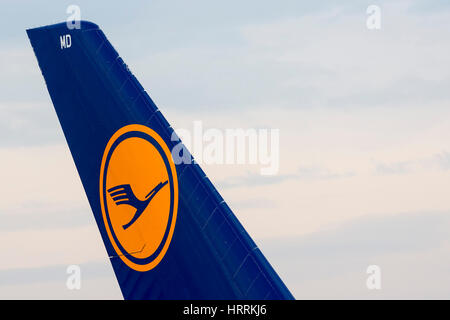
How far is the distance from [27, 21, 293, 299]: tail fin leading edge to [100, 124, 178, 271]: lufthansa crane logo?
24 mm

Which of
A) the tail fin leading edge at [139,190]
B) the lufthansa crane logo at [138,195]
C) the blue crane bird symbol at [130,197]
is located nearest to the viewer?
the tail fin leading edge at [139,190]

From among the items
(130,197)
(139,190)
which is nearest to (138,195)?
(139,190)

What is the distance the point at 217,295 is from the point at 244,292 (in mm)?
692

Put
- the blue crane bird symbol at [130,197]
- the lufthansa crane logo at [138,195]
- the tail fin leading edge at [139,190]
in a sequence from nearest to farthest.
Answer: the tail fin leading edge at [139,190] < the lufthansa crane logo at [138,195] < the blue crane bird symbol at [130,197]

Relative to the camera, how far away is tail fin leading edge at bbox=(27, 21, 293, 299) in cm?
1848

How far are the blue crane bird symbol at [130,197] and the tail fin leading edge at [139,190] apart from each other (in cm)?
2

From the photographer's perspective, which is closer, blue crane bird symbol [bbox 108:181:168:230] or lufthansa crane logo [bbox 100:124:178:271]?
lufthansa crane logo [bbox 100:124:178:271]

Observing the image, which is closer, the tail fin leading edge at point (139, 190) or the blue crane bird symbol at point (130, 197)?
the tail fin leading edge at point (139, 190)

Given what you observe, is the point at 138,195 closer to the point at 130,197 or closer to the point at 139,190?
the point at 139,190

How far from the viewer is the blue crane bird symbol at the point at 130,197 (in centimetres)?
1945

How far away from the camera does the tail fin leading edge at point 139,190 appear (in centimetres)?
1848

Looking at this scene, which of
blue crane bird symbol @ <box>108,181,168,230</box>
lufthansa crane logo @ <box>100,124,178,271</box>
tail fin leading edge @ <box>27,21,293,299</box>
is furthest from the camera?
blue crane bird symbol @ <box>108,181,168,230</box>

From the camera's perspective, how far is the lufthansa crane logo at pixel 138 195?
19.3 metres
